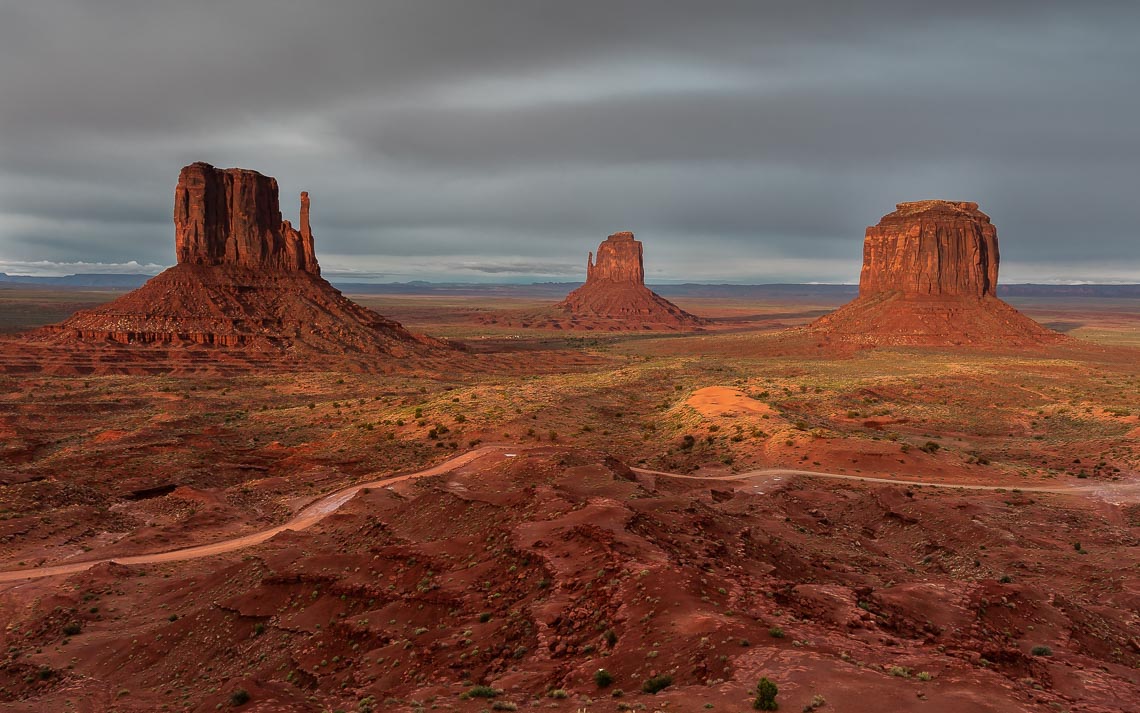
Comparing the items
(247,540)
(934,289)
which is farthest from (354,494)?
(934,289)

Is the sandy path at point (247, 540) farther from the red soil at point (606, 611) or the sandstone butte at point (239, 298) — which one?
the sandstone butte at point (239, 298)

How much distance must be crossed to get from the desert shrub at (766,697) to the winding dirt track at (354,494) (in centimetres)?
2915

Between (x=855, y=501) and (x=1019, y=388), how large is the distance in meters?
62.4

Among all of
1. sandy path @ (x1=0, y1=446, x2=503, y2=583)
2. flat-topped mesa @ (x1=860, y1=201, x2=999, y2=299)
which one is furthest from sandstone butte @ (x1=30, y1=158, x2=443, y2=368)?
flat-topped mesa @ (x1=860, y1=201, x2=999, y2=299)

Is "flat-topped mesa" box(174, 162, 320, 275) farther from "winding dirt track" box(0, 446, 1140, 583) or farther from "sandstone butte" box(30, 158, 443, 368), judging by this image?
"winding dirt track" box(0, 446, 1140, 583)

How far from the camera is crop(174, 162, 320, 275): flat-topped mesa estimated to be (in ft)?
399

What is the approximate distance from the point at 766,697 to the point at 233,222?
135 m

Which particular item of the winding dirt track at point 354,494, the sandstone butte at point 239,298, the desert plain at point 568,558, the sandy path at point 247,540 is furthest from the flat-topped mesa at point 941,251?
the sandy path at point 247,540

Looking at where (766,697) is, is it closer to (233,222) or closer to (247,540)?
(247,540)

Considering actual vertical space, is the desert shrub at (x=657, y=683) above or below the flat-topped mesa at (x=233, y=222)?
below

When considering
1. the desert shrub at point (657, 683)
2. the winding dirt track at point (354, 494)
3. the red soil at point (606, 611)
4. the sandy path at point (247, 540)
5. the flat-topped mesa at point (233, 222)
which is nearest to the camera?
the desert shrub at point (657, 683)

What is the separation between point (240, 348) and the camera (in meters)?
109

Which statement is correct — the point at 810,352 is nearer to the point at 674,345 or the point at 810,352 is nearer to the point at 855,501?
the point at 674,345

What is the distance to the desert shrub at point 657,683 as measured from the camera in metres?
15.2
